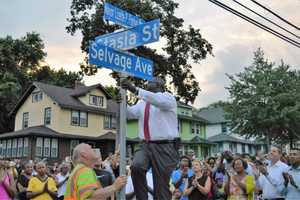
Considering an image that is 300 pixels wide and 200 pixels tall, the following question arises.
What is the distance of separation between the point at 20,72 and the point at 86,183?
4948 centimetres

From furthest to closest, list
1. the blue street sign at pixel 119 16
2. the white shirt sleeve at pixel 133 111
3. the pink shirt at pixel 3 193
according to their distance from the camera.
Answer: the pink shirt at pixel 3 193
the white shirt sleeve at pixel 133 111
the blue street sign at pixel 119 16

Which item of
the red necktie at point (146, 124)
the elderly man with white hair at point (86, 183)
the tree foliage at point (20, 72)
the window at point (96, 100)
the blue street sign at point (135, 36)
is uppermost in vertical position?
the tree foliage at point (20, 72)

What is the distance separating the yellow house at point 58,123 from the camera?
37.8 m

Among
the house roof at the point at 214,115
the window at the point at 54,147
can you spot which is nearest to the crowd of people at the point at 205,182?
the window at the point at 54,147

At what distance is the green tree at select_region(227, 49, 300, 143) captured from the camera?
1272 inches

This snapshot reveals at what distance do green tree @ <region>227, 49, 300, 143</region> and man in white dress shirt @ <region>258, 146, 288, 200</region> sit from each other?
22178 mm

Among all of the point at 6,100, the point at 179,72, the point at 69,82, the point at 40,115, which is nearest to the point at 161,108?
the point at 179,72

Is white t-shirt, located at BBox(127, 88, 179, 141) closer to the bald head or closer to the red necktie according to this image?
the red necktie

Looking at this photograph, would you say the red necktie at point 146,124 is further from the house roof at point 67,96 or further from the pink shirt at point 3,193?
the house roof at point 67,96

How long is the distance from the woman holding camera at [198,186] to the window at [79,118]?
100 feet

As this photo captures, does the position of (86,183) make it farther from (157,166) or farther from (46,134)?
(46,134)

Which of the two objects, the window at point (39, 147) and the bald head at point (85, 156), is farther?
the window at point (39, 147)

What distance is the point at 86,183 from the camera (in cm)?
461

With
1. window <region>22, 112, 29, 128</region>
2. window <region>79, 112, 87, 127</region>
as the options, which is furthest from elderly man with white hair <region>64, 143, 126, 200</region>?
window <region>22, 112, 29, 128</region>
